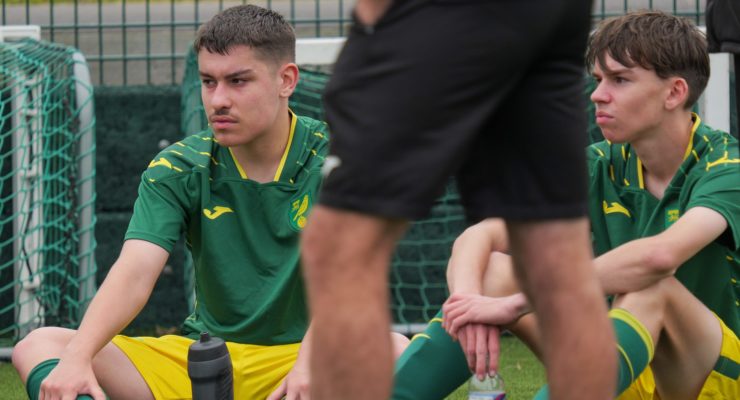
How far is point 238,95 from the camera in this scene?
2.79m

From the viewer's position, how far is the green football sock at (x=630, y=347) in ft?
7.30

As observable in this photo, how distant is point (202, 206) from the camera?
284 cm

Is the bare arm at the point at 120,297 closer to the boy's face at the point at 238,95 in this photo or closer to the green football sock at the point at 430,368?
the boy's face at the point at 238,95

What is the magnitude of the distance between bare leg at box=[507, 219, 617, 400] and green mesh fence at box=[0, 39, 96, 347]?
276 centimetres

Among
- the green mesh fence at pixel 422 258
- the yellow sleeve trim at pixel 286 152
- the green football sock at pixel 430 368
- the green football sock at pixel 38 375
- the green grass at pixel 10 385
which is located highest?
the yellow sleeve trim at pixel 286 152

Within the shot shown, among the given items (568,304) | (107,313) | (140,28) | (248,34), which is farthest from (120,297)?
(140,28)

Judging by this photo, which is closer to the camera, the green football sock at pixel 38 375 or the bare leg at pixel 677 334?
the bare leg at pixel 677 334

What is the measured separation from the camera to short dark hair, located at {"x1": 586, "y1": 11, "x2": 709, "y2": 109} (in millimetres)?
2645

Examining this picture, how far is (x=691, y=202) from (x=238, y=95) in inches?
41.8

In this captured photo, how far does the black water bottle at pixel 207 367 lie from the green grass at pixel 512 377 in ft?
3.48

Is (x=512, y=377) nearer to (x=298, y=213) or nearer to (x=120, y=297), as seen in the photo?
(x=298, y=213)

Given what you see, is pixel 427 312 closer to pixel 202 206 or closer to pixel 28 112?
pixel 28 112

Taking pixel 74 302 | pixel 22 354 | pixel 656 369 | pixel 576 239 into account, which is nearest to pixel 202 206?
pixel 22 354

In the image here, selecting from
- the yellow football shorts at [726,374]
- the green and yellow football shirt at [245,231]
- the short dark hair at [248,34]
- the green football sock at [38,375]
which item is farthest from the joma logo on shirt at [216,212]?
the yellow football shorts at [726,374]
